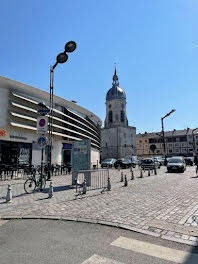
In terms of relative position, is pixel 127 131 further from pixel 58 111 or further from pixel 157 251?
pixel 157 251

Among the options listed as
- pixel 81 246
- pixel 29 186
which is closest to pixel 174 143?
pixel 29 186

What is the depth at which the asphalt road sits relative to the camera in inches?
123

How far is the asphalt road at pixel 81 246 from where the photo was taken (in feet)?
10.2

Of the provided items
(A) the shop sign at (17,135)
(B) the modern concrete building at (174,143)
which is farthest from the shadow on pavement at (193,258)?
(B) the modern concrete building at (174,143)

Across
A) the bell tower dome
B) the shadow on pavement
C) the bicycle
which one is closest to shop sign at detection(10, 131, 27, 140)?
the bicycle

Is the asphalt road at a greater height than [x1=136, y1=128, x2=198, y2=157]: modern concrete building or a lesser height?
lesser

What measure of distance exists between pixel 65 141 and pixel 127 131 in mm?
48902

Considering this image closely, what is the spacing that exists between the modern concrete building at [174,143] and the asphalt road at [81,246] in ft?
256

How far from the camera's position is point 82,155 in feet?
40.3

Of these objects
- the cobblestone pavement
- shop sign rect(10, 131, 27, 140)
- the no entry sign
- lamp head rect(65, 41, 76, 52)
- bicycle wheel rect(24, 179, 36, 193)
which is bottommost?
the cobblestone pavement

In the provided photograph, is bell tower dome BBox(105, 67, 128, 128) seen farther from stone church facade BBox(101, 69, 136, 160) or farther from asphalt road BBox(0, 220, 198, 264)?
asphalt road BBox(0, 220, 198, 264)

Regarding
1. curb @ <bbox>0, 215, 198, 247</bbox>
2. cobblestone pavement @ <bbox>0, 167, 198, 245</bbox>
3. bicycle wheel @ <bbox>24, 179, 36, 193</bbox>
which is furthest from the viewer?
bicycle wheel @ <bbox>24, 179, 36, 193</bbox>

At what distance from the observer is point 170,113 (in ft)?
90.6

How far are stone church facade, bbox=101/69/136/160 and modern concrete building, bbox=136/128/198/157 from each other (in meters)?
13.4
